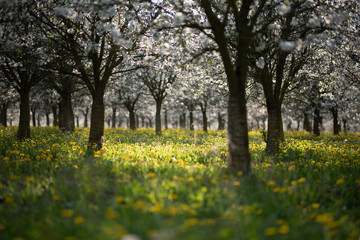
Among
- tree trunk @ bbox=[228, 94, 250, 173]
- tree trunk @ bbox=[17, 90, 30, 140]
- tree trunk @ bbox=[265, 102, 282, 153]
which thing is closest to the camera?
tree trunk @ bbox=[228, 94, 250, 173]

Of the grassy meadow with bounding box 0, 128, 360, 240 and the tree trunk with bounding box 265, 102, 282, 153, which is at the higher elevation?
the tree trunk with bounding box 265, 102, 282, 153

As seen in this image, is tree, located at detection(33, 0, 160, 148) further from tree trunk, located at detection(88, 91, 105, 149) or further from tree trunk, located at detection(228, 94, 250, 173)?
tree trunk, located at detection(228, 94, 250, 173)

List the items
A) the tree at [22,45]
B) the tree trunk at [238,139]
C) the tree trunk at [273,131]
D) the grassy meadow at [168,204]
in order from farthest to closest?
the tree trunk at [273,131]
the tree at [22,45]
the tree trunk at [238,139]
the grassy meadow at [168,204]

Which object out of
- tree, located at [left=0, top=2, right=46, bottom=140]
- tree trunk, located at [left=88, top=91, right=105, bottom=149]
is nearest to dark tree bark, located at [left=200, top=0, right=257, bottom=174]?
tree, located at [left=0, top=2, right=46, bottom=140]

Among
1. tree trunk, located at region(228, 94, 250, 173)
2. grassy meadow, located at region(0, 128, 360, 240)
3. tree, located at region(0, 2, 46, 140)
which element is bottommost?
grassy meadow, located at region(0, 128, 360, 240)

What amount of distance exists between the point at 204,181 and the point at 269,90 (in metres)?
6.28

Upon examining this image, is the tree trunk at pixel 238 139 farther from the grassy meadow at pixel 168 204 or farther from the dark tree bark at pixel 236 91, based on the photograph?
the grassy meadow at pixel 168 204

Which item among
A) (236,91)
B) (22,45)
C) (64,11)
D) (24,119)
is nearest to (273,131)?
(236,91)

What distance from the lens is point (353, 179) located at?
543 cm

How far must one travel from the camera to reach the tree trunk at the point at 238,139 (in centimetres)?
566

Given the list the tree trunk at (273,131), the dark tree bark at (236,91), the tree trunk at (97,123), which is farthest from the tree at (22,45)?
the tree trunk at (273,131)

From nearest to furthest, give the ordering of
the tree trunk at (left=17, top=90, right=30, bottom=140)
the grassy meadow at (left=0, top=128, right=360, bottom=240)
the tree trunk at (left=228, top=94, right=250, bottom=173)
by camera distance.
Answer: the grassy meadow at (left=0, top=128, right=360, bottom=240) → the tree trunk at (left=228, top=94, right=250, bottom=173) → the tree trunk at (left=17, top=90, right=30, bottom=140)

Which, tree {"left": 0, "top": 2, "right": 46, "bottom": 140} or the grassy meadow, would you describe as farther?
tree {"left": 0, "top": 2, "right": 46, "bottom": 140}

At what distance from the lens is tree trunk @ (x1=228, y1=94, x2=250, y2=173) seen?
5.66 m
